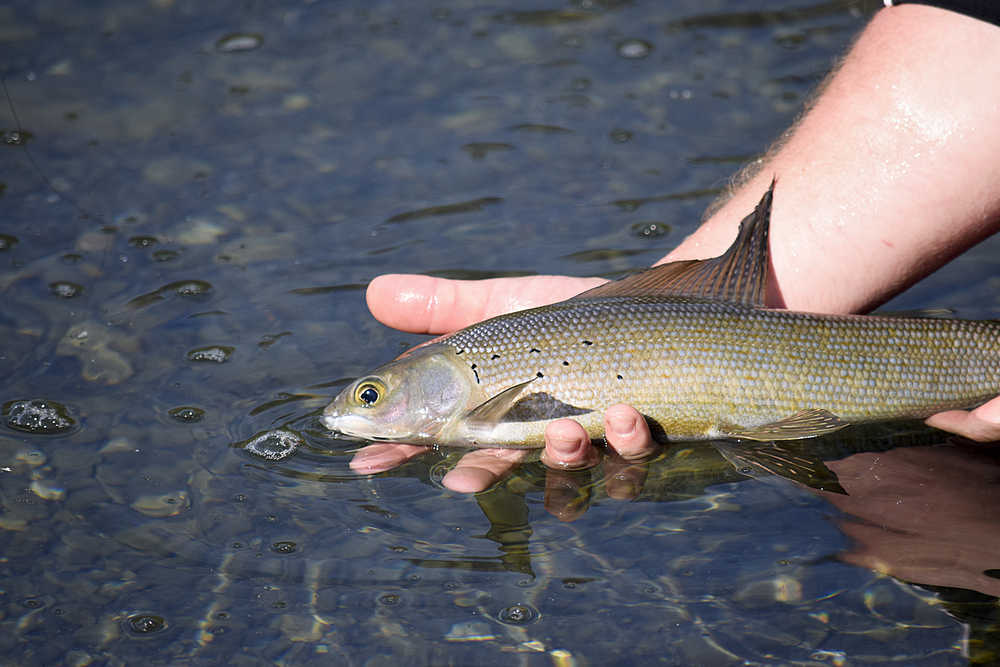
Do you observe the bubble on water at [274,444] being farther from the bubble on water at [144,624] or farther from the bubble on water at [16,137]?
the bubble on water at [16,137]

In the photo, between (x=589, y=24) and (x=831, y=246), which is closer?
(x=831, y=246)

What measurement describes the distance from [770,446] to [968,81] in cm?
209

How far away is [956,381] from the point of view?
14.8 feet

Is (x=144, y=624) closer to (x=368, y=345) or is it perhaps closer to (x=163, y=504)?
(x=163, y=504)

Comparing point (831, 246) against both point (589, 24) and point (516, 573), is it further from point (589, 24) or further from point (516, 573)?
point (589, 24)

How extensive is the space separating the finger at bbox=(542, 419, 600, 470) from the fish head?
0.43m

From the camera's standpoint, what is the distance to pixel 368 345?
576 cm

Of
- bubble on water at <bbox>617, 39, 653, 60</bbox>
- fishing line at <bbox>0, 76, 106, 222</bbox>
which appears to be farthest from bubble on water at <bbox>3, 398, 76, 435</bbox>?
bubble on water at <bbox>617, 39, 653, 60</bbox>

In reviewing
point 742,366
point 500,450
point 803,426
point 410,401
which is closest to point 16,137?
point 410,401

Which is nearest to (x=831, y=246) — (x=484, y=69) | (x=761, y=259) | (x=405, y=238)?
(x=761, y=259)

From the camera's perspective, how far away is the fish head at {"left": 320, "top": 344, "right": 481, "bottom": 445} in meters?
4.59

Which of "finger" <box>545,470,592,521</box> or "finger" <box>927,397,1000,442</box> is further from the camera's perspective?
"finger" <box>545,470,592,521</box>

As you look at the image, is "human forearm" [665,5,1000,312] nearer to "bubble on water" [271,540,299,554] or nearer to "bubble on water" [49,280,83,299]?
"bubble on water" [271,540,299,554]

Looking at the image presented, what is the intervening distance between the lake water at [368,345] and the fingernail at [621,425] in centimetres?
40
